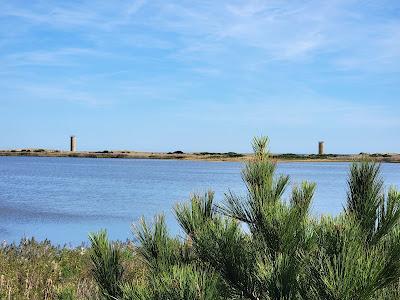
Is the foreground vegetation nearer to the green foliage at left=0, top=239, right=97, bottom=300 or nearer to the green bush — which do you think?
the green bush

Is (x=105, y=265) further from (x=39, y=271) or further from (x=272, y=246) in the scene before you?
(x=39, y=271)

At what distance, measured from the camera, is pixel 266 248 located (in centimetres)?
367

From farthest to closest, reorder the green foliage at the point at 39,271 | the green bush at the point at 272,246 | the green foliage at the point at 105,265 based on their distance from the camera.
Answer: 1. the green foliage at the point at 39,271
2. the green foliage at the point at 105,265
3. the green bush at the point at 272,246

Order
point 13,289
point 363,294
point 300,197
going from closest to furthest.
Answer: point 363,294
point 300,197
point 13,289

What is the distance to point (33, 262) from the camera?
462 inches

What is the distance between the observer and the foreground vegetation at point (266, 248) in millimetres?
2873

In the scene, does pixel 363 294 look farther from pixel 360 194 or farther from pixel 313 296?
pixel 360 194

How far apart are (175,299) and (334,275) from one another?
73 cm

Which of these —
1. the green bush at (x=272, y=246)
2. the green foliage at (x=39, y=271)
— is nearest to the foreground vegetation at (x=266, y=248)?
the green bush at (x=272, y=246)

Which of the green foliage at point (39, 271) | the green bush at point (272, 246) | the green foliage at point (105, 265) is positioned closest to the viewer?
the green bush at point (272, 246)

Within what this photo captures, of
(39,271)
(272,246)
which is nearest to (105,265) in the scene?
(272,246)

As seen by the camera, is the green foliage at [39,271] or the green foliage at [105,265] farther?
the green foliage at [39,271]

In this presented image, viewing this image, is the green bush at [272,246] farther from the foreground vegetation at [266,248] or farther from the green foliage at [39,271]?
the green foliage at [39,271]

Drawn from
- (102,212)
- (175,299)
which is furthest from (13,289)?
(102,212)
